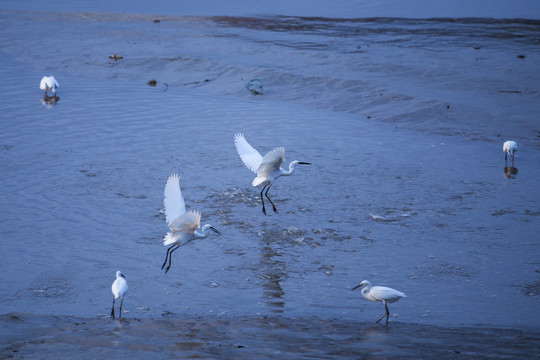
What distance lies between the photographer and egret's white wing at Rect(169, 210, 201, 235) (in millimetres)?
6570

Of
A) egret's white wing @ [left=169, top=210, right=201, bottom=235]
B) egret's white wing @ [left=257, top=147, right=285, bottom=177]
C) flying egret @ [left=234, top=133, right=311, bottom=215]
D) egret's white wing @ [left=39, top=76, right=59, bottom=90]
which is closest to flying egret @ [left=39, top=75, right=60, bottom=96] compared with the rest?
egret's white wing @ [left=39, top=76, right=59, bottom=90]

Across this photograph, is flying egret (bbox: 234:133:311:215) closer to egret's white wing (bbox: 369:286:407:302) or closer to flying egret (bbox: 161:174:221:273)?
flying egret (bbox: 161:174:221:273)

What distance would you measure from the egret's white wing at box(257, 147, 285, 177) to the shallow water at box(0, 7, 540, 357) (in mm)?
572

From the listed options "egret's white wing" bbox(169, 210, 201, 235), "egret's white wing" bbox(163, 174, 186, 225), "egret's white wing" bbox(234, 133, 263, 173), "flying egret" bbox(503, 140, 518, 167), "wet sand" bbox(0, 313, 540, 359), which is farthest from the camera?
"flying egret" bbox(503, 140, 518, 167)

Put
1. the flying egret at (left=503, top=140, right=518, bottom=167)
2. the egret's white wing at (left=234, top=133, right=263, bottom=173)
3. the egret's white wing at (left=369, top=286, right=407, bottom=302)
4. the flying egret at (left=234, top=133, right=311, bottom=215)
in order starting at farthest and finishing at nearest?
the flying egret at (left=503, top=140, right=518, bottom=167) → the egret's white wing at (left=234, top=133, right=263, bottom=173) → the flying egret at (left=234, top=133, right=311, bottom=215) → the egret's white wing at (left=369, top=286, right=407, bottom=302)

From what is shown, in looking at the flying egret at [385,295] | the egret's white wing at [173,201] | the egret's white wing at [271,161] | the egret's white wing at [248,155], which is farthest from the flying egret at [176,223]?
the egret's white wing at [248,155]

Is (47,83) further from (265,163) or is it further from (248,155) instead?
(265,163)

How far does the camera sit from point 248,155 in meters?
9.27

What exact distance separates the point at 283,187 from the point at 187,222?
3.40m

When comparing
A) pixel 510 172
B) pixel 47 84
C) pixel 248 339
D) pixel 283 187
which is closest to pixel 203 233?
pixel 248 339

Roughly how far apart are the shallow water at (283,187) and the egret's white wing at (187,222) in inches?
18.6

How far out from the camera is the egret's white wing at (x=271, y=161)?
8.27m

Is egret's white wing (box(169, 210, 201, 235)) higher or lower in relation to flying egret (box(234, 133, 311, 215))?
lower

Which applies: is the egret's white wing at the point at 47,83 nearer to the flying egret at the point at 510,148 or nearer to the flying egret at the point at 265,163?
the flying egret at the point at 265,163
